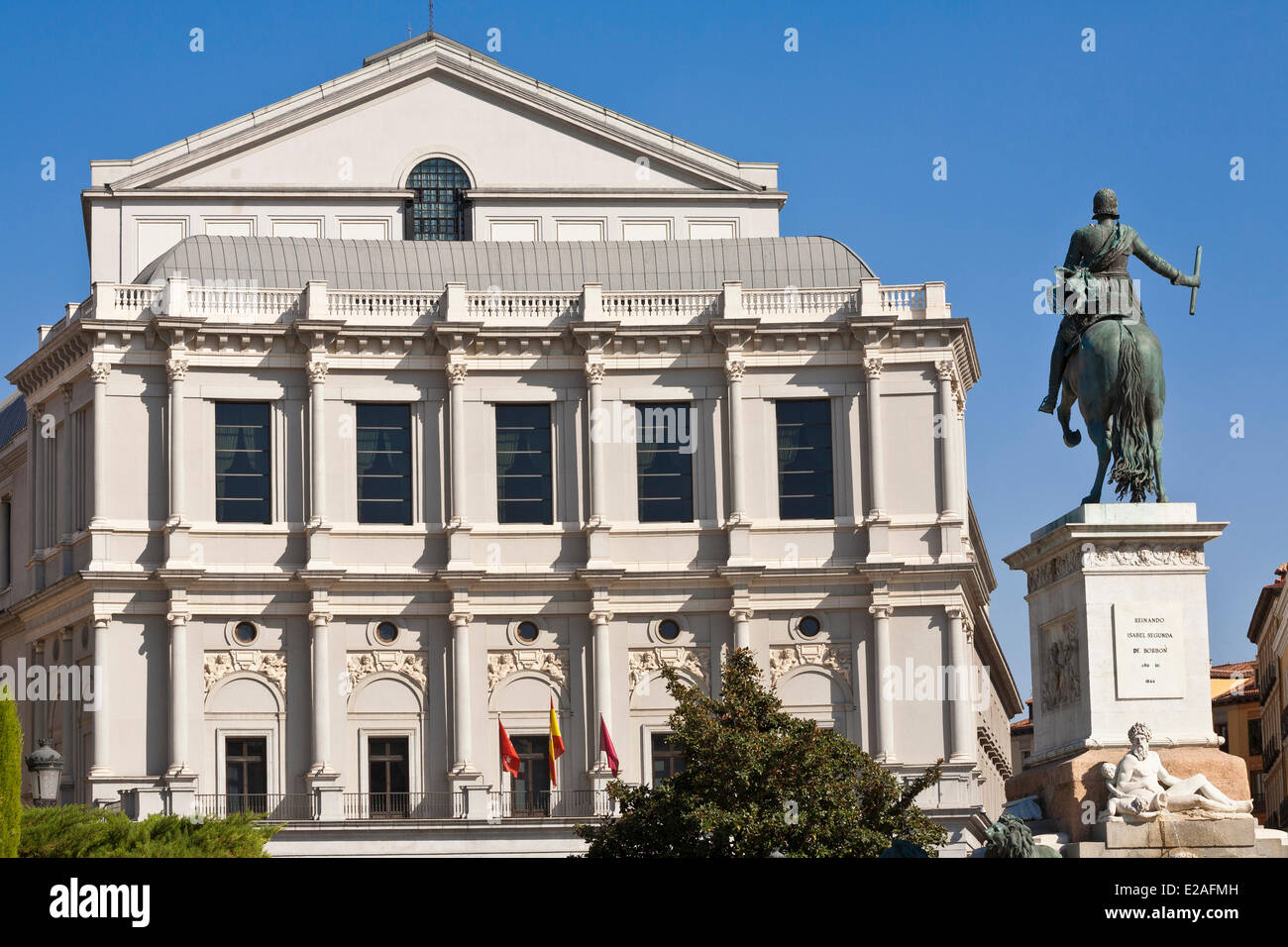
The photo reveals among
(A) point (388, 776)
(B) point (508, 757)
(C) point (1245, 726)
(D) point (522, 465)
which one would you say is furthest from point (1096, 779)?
(C) point (1245, 726)

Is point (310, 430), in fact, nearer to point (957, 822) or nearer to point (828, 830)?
point (957, 822)

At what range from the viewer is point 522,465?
6594cm

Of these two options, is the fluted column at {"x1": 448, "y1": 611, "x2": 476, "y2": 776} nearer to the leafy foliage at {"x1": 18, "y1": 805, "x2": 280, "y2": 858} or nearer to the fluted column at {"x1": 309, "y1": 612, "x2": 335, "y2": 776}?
the fluted column at {"x1": 309, "y1": 612, "x2": 335, "y2": 776}

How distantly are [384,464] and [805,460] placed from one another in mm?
10646

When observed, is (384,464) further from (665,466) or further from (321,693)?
(665,466)

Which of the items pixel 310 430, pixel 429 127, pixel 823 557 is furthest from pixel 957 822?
pixel 429 127

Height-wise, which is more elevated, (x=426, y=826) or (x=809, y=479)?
(x=809, y=479)

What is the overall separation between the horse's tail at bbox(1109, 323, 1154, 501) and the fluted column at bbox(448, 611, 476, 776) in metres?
40.1

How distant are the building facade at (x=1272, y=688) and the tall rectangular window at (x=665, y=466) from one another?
87.4 ft

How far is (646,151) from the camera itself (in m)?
74.2

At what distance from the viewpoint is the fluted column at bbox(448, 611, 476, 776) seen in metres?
63.7
